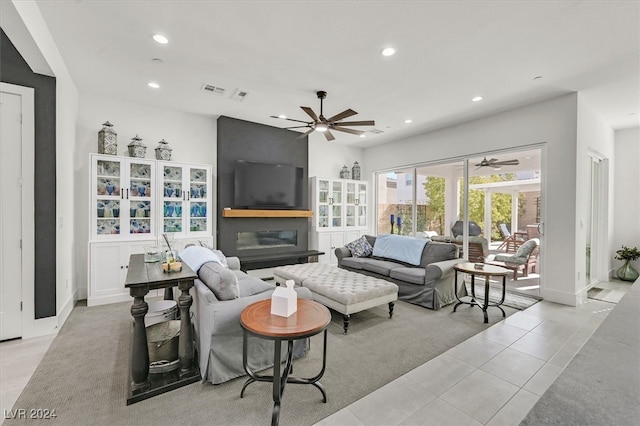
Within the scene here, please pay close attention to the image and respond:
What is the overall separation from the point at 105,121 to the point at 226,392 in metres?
4.33

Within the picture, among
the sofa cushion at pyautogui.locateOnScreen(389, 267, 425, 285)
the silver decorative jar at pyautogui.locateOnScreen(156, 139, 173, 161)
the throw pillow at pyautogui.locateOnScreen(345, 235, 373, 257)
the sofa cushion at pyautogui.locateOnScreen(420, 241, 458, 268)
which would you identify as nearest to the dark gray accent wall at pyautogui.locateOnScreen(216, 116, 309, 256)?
the silver decorative jar at pyautogui.locateOnScreen(156, 139, 173, 161)

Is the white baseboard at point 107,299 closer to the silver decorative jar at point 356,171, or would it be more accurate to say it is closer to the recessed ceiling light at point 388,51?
the recessed ceiling light at point 388,51

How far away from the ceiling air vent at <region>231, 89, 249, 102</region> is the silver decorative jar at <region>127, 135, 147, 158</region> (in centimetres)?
157

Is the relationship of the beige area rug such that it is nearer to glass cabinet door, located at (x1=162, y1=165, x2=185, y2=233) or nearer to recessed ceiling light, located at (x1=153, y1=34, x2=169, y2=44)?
glass cabinet door, located at (x1=162, y1=165, x2=185, y2=233)

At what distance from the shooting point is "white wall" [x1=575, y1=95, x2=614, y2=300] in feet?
13.0

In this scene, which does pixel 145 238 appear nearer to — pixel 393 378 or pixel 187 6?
pixel 187 6

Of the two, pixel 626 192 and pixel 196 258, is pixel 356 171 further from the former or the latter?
pixel 626 192

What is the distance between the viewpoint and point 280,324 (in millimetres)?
1809

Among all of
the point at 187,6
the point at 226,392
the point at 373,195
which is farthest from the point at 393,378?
the point at 373,195

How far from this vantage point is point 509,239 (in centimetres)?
→ 512

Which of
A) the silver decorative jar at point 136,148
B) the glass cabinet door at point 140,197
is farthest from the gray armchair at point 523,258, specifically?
the silver decorative jar at point 136,148

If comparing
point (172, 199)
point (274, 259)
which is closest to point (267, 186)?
point (274, 259)

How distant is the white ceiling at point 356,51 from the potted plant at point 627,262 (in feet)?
8.23

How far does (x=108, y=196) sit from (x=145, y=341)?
2.90 m
